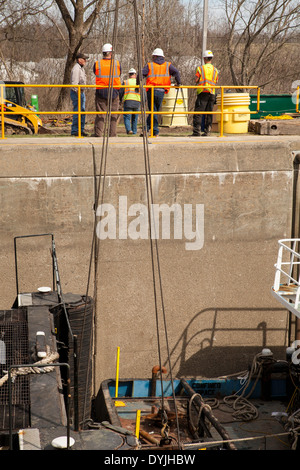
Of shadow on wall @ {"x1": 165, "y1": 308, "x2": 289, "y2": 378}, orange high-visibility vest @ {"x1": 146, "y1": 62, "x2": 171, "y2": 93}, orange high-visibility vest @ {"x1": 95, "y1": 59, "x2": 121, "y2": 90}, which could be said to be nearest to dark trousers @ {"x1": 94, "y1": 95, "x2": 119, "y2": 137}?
orange high-visibility vest @ {"x1": 95, "y1": 59, "x2": 121, "y2": 90}

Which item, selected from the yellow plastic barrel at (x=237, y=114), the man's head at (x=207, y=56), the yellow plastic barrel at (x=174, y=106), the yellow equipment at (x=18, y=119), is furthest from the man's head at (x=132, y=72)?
the yellow equipment at (x=18, y=119)

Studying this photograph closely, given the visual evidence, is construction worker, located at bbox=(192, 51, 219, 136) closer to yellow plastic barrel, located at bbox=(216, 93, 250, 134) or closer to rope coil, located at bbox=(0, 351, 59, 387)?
yellow plastic barrel, located at bbox=(216, 93, 250, 134)

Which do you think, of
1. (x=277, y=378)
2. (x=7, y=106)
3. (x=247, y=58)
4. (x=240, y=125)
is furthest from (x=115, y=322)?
(x=247, y=58)

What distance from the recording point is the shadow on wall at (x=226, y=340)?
966 cm

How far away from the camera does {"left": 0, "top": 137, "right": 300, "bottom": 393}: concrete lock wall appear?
29.5 ft

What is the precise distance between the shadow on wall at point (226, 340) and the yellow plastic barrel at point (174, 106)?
21.1ft

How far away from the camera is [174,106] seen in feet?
48.8

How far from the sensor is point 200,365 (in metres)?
9.77

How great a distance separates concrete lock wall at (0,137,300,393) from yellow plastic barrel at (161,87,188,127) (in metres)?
5.14

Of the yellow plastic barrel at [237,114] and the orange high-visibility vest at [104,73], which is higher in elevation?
the orange high-visibility vest at [104,73]

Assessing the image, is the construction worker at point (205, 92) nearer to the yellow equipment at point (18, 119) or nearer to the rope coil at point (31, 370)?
the yellow equipment at point (18, 119)

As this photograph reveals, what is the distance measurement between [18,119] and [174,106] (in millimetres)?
5910

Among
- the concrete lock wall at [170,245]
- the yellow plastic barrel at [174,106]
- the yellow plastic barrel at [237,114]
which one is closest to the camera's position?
the concrete lock wall at [170,245]
